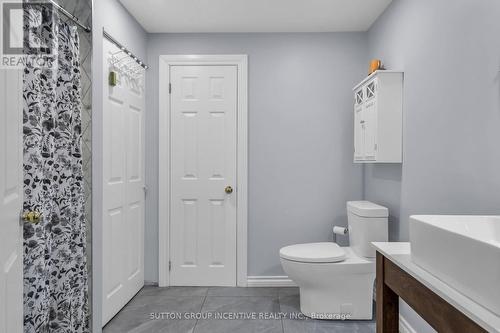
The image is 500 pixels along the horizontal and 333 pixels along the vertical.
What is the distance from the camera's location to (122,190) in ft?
8.05

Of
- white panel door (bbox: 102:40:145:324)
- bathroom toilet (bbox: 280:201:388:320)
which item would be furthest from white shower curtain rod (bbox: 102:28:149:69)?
bathroom toilet (bbox: 280:201:388:320)

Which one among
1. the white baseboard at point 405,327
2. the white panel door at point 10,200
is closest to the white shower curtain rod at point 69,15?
the white panel door at point 10,200

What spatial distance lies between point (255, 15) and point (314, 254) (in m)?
1.97

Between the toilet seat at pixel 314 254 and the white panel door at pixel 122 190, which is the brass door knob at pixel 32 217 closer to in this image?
the white panel door at pixel 122 190

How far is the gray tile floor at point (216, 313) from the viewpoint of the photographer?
2.24 metres

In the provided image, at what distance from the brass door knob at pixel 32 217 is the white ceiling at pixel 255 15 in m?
1.80

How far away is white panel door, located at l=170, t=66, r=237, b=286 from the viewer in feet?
9.79

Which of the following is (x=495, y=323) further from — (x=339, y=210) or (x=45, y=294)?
(x=339, y=210)

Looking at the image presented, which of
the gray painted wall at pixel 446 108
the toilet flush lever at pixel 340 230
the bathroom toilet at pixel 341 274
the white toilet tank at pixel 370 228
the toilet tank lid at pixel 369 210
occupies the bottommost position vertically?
the bathroom toilet at pixel 341 274

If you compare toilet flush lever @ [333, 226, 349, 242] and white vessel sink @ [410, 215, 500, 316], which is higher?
white vessel sink @ [410, 215, 500, 316]

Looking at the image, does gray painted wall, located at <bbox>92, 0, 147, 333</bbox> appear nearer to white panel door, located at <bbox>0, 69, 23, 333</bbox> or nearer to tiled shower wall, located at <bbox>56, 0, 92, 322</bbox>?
tiled shower wall, located at <bbox>56, 0, 92, 322</bbox>

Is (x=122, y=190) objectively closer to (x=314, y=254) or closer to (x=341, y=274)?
(x=314, y=254)

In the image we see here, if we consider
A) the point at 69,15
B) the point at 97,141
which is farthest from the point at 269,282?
the point at 69,15

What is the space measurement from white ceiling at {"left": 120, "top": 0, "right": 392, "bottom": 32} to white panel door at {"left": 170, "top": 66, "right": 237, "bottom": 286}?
386 mm
